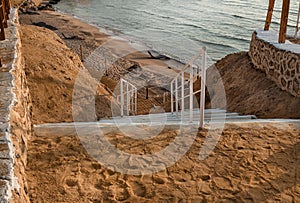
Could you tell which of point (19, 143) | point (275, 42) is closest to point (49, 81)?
point (19, 143)

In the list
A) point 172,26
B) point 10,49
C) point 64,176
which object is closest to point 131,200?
point 64,176

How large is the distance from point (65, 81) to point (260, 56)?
484 cm

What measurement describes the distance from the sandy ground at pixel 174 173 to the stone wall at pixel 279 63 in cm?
256

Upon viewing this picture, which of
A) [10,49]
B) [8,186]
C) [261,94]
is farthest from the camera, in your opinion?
[261,94]

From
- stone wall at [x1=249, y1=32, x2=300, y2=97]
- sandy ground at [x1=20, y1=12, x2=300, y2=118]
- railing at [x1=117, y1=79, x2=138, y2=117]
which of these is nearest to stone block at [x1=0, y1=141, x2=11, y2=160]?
railing at [x1=117, y1=79, x2=138, y2=117]

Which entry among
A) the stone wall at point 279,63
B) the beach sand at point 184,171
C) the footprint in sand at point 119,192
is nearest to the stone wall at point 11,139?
the beach sand at point 184,171

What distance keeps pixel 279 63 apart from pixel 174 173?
4.67 meters

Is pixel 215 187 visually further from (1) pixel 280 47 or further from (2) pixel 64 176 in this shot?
(1) pixel 280 47

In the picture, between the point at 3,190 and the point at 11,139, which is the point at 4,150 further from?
the point at 3,190

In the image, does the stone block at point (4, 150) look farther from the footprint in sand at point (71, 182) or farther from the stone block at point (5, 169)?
the footprint in sand at point (71, 182)

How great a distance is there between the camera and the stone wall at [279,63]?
599 cm

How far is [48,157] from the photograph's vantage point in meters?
3.16

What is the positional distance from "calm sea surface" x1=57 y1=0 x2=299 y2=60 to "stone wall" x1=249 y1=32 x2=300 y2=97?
1400 cm

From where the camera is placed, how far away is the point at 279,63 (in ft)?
22.1
